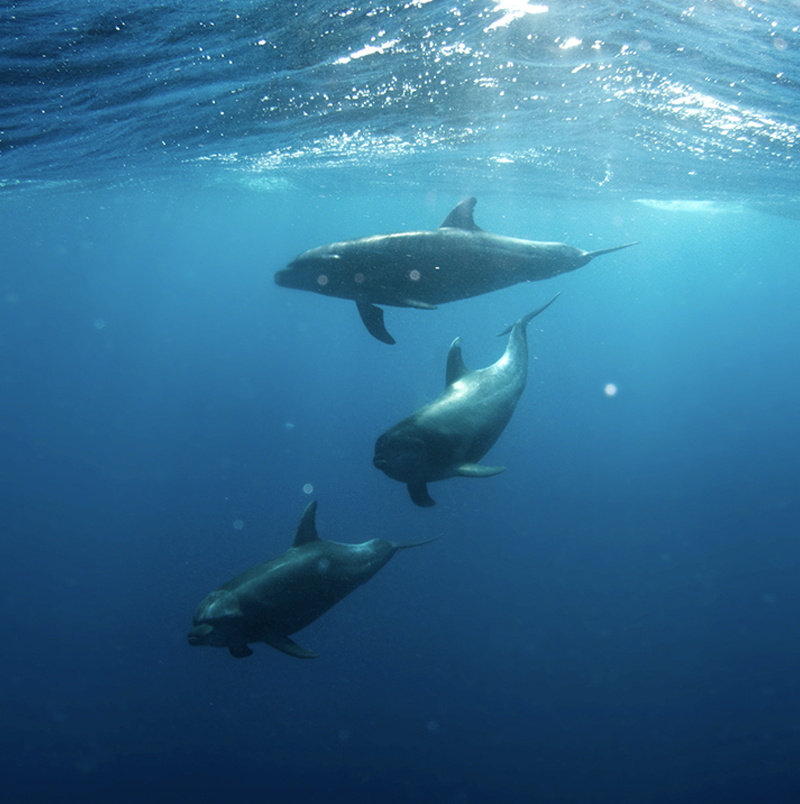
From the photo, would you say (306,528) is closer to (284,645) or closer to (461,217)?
(284,645)

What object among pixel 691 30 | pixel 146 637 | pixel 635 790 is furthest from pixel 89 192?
pixel 635 790

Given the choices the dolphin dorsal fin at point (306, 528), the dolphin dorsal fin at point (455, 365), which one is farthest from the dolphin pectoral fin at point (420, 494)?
the dolphin dorsal fin at point (306, 528)

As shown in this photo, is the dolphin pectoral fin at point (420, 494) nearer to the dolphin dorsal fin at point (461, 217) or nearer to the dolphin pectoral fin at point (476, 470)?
the dolphin pectoral fin at point (476, 470)

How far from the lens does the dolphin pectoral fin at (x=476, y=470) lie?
531 cm

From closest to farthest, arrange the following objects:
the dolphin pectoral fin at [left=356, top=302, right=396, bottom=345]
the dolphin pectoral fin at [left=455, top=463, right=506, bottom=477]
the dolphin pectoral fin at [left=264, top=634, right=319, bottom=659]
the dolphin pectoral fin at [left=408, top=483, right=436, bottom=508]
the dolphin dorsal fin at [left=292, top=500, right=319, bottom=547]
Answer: the dolphin pectoral fin at [left=455, top=463, right=506, bottom=477]
the dolphin pectoral fin at [left=408, top=483, right=436, bottom=508]
the dolphin pectoral fin at [left=356, top=302, right=396, bottom=345]
the dolphin pectoral fin at [left=264, top=634, right=319, bottom=659]
the dolphin dorsal fin at [left=292, top=500, right=319, bottom=547]

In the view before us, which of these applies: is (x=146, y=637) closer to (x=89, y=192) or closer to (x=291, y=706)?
(x=291, y=706)

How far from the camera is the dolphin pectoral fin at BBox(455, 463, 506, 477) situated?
17.4 feet

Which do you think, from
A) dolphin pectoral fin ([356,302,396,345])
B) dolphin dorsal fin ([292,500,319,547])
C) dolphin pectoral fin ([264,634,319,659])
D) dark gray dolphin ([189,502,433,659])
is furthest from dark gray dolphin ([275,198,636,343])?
dolphin pectoral fin ([264,634,319,659])

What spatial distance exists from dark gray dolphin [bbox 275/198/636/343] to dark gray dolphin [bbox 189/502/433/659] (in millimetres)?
3134

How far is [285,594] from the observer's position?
666cm

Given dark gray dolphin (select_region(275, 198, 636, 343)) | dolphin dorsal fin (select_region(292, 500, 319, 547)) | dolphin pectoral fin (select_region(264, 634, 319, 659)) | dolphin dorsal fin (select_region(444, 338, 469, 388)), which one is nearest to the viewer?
dark gray dolphin (select_region(275, 198, 636, 343))

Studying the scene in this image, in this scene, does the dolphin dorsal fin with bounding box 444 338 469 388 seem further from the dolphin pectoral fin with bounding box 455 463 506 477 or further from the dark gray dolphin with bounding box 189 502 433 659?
the dark gray dolphin with bounding box 189 502 433 659

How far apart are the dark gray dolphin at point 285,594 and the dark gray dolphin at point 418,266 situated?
10.3 feet

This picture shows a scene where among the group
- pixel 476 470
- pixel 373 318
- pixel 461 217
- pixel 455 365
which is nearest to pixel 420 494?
pixel 476 470
